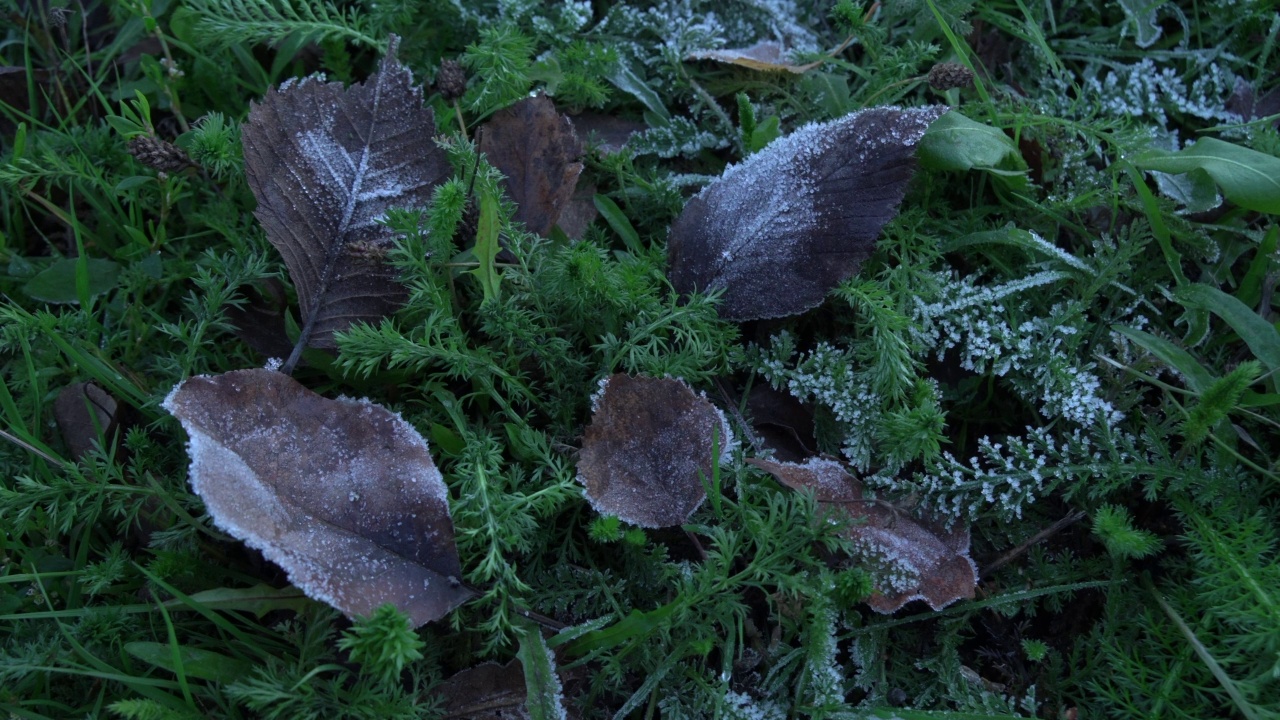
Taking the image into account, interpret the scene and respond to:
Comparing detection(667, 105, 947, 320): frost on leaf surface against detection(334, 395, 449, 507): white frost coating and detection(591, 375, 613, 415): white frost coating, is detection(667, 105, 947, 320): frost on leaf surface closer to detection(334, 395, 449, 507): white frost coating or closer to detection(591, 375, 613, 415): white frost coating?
detection(591, 375, 613, 415): white frost coating

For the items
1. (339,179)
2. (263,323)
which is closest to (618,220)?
(339,179)

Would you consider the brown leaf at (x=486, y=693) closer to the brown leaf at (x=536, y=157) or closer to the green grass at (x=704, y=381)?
A: the green grass at (x=704, y=381)

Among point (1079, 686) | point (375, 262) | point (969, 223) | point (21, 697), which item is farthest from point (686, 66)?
point (21, 697)

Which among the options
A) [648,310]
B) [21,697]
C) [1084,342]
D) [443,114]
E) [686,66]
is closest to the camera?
[21,697]

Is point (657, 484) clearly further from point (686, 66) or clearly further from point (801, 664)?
point (686, 66)

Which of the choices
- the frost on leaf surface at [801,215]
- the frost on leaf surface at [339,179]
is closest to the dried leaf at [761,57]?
the frost on leaf surface at [801,215]

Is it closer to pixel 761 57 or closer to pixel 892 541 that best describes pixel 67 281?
pixel 761 57
